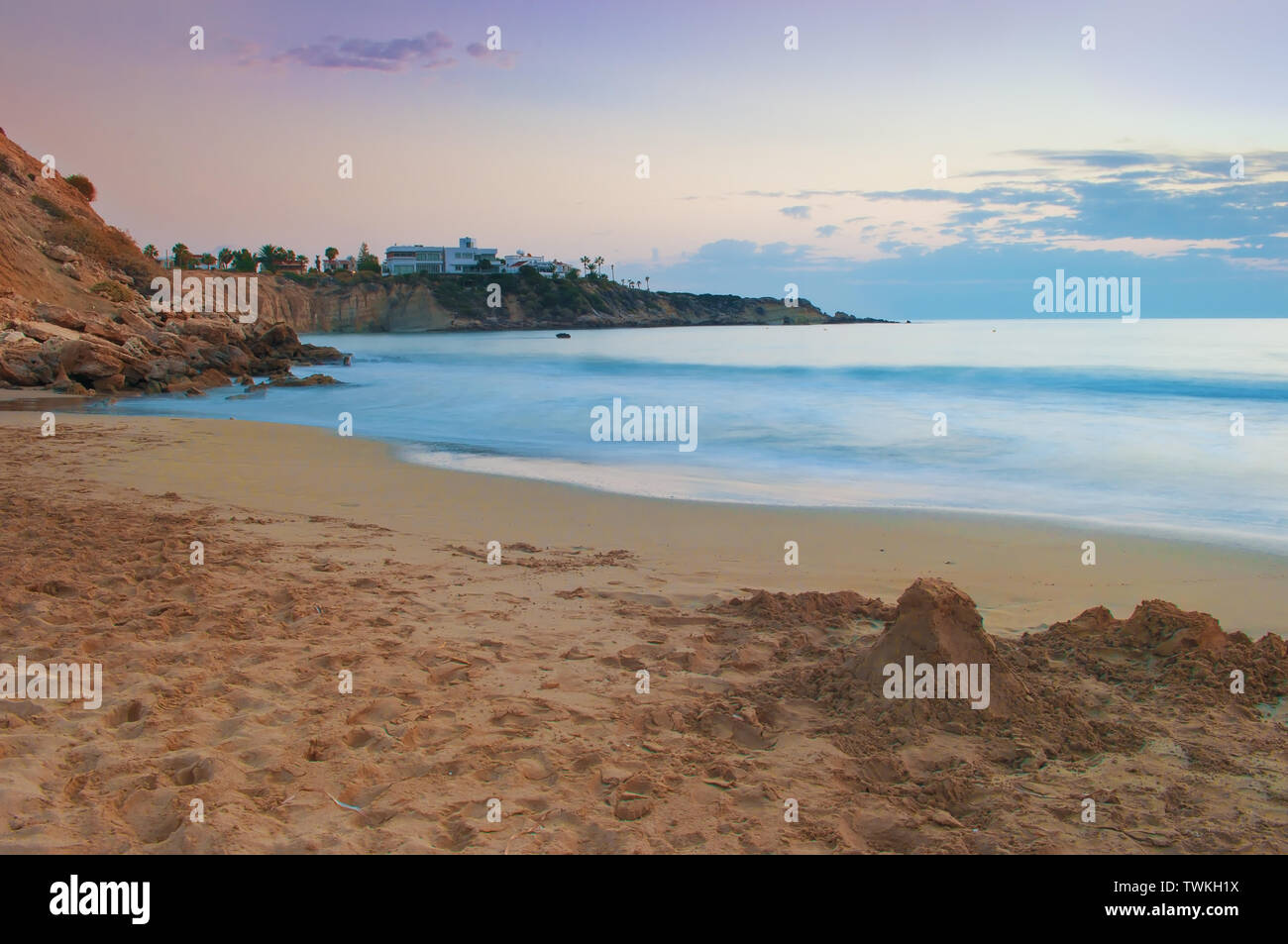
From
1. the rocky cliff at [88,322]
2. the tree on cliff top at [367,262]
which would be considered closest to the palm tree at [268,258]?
the tree on cliff top at [367,262]

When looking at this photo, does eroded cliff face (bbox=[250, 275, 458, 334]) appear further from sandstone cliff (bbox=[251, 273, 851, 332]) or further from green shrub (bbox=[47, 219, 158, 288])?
green shrub (bbox=[47, 219, 158, 288])

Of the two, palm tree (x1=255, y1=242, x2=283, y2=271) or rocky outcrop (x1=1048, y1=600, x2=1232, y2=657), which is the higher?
palm tree (x1=255, y1=242, x2=283, y2=271)

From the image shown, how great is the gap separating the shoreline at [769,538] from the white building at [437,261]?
131m

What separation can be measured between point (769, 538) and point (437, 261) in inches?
5441

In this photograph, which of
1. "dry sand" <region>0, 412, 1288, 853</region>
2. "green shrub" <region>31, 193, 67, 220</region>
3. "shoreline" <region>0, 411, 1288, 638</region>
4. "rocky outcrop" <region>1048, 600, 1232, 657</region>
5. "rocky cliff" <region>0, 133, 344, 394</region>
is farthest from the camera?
"green shrub" <region>31, 193, 67, 220</region>

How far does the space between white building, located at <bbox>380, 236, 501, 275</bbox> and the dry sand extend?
134801 millimetres

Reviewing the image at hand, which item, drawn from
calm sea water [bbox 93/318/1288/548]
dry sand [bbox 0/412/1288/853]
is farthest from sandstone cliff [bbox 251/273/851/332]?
dry sand [bbox 0/412/1288/853]

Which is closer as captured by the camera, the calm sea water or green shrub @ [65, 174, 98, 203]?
the calm sea water

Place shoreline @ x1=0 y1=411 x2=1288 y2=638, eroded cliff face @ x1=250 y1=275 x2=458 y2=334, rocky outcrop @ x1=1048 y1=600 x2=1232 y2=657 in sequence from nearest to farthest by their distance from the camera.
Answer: rocky outcrop @ x1=1048 y1=600 x2=1232 y2=657 → shoreline @ x1=0 y1=411 x2=1288 y2=638 → eroded cliff face @ x1=250 y1=275 x2=458 y2=334

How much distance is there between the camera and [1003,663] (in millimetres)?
4191

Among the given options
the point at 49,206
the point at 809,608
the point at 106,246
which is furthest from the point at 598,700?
the point at 49,206

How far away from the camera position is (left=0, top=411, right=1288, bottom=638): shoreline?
6148 mm

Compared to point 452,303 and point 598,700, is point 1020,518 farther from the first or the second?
point 452,303

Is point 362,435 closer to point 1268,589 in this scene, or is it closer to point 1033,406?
point 1268,589
